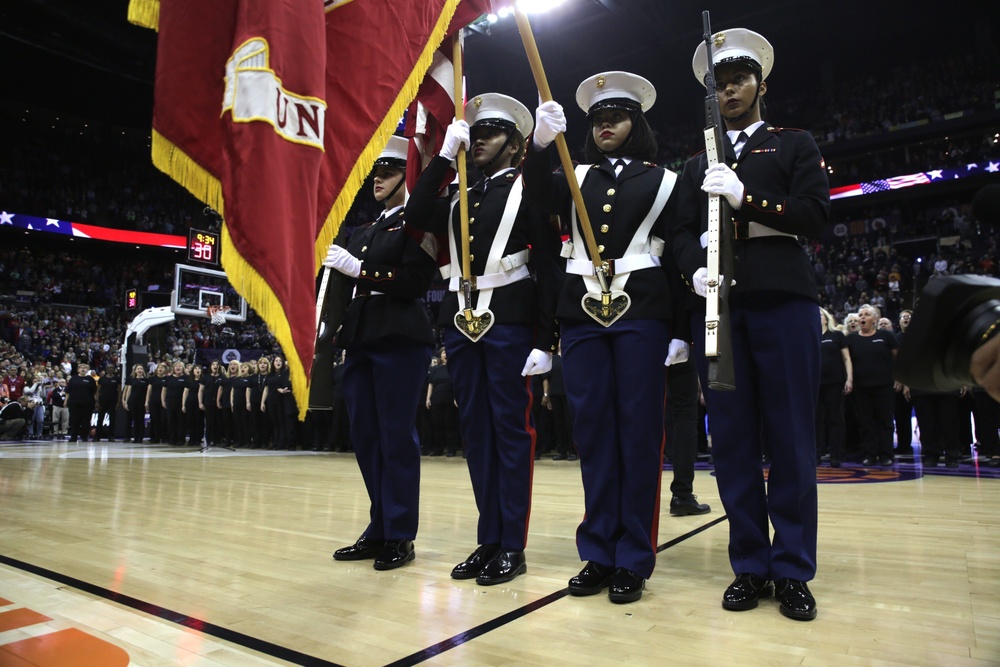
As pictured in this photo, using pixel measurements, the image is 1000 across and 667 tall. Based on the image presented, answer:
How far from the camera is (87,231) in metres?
23.6

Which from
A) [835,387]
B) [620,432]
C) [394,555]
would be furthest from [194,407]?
[620,432]

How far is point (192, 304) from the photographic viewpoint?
13453mm

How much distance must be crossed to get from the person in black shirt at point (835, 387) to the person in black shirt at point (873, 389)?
93 millimetres

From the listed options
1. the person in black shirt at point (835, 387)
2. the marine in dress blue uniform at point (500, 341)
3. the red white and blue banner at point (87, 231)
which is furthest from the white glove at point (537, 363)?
the red white and blue banner at point (87, 231)

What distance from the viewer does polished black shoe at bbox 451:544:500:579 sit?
240cm

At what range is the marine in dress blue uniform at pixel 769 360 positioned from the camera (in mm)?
2031

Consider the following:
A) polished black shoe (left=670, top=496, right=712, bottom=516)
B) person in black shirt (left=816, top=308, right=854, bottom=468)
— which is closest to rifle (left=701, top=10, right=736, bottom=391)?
polished black shoe (left=670, top=496, right=712, bottom=516)

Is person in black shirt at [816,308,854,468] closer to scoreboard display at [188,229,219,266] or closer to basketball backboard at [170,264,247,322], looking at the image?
basketball backboard at [170,264,247,322]

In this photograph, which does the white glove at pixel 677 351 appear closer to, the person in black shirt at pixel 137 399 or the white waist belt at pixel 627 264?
the white waist belt at pixel 627 264

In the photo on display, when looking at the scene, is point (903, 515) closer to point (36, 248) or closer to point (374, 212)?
point (374, 212)

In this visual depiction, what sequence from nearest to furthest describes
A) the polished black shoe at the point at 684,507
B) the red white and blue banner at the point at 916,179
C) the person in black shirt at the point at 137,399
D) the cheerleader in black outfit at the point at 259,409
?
the polished black shoe at the point at 684,507 → the cheerleader in black outfit at the point at 259,409 → the person in black shirt at the point at 137,399 → the red white and blue banner at the point at 916,179

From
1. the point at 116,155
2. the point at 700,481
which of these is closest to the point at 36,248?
the point at 116,155

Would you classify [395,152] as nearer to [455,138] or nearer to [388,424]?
[455,138]

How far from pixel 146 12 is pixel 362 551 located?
197 cm
